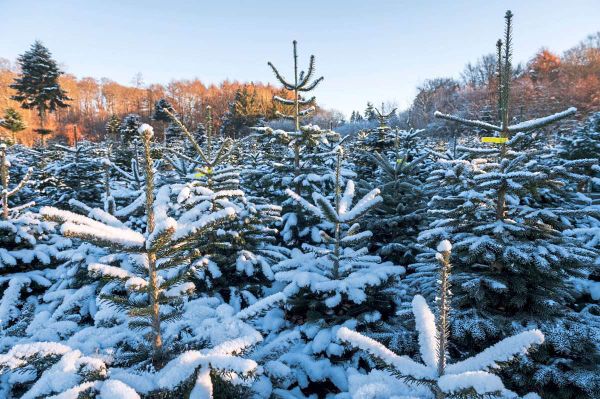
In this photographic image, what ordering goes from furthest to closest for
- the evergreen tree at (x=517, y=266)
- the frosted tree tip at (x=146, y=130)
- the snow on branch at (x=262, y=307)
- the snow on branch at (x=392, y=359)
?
the evergreen tree at (x=517, y=266)
the snow on branch at (x=262, y=307)
the frosted tree tip at (x=146, y=130)
the snow on branch at (x=392, y=359)

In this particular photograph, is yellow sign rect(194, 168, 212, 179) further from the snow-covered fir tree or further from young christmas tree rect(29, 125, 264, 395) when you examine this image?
the snow-covered fir tree

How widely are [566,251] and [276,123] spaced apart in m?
47.7

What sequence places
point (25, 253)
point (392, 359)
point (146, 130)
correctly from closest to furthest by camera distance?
1. point (392, 359)
2. point (146, 130)
3. point (25, 253)

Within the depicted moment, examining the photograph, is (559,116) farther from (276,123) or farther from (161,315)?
(276,123)

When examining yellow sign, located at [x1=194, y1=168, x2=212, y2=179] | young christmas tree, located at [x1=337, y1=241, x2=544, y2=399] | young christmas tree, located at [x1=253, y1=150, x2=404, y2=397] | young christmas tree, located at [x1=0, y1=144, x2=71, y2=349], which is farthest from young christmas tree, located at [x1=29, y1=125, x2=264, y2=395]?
young christmas tree, located at [x1=0, y1=144, x2=71, y2=349]

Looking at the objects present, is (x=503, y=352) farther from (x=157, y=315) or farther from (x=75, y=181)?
(x=75, y=181)

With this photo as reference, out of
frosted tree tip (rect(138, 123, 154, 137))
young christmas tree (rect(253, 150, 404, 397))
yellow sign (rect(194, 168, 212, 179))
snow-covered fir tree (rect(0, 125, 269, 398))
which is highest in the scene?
frosted tree tip (rect(138, 123, 154, 137))

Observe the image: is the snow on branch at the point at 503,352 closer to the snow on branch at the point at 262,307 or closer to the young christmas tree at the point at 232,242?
the snow on branch at the point at 262,307

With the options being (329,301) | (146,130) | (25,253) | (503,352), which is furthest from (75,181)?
(503,352)

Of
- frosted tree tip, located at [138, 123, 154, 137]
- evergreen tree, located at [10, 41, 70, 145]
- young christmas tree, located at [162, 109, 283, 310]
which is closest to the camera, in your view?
frosted tree tip, located at [138, 123, 154, 137]

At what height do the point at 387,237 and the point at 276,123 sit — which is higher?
the point at 276,123

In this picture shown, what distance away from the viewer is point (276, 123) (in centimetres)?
4881

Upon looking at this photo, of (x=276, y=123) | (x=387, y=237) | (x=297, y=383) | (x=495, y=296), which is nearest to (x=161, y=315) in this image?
(x=297, y=383)

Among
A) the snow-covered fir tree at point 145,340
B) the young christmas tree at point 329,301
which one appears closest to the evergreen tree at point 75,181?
the young christmas tree at point 329,301
